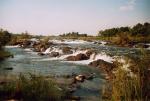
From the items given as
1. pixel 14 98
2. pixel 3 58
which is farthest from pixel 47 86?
pixel 3 58

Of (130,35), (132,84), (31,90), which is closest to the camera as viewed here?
(132,84)

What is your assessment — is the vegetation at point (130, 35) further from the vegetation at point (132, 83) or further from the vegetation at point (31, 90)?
the vegetation at point (31, 90)

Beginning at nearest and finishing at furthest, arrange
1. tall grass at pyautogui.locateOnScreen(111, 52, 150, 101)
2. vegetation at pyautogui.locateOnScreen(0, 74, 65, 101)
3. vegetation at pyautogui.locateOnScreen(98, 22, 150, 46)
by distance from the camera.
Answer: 1. tall grass at pyautogui.locateOnScreen(111, 52, 150, 101)
2. vegetation at pyautogui.locateOnScreen(0, 74, 65, 101)
3. vegetation at pyautogui.locateOnScreen(98, 22, 150, 46)

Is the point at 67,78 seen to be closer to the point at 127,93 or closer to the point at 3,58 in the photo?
the point at 127,93

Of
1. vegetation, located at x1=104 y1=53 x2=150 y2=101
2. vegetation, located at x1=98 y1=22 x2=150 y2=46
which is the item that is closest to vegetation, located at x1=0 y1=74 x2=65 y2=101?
vegetation, located at x1=104 y1=53 x2=150 y2=101

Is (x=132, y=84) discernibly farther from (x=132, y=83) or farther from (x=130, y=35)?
(x=130, y=35)

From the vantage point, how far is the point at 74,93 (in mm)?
4410

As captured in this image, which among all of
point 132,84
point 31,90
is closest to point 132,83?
point 132,84

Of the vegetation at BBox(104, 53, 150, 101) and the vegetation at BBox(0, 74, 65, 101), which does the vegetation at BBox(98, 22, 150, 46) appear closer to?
the vegetation at BBox(104, 53, 150, 101)

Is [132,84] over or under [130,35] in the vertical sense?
under

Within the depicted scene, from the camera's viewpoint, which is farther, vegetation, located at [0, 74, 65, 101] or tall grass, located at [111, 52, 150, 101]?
vegetation, located at [0, 74, 65, 101]

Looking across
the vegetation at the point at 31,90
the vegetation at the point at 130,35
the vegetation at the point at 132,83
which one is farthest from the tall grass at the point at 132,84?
the vegetation at the point at 130,35

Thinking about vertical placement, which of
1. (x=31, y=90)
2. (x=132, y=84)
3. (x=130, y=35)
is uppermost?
(x=130, y=35)

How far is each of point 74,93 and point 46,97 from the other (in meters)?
1.12
